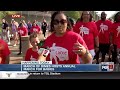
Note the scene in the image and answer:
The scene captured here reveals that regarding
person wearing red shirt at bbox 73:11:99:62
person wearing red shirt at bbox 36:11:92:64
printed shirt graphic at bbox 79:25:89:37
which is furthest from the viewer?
printed shirt graphic at bbox 79:25:89:37

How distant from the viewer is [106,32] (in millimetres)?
5246

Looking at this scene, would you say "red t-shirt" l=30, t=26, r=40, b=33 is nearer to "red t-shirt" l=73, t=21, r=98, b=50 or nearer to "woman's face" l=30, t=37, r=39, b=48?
"woman's face" l=30, t=37, r=39, b=48

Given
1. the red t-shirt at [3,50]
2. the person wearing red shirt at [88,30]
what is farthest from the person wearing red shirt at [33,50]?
the person wearing red shirt at [88,30]

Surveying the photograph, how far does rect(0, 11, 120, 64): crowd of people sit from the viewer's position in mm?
5039

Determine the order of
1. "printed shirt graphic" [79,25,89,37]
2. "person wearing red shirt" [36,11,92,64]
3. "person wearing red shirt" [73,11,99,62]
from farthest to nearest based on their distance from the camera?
"printed shirt graphic" [79,25,89,37] < "person wearing red shirt" [73,11,99,62] < "person wearing red shirt" [36,11,92,64]

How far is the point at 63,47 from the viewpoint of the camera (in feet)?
16.7

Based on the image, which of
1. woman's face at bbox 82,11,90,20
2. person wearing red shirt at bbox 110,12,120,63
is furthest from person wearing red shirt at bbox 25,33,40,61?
person wearing red shirt at bbox 110,12,120,63

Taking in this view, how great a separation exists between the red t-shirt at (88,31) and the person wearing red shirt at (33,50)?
0.49 meters

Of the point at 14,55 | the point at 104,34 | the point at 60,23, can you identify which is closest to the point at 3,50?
the point at 14,55

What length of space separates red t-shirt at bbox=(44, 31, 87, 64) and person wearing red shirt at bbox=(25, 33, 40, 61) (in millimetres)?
131
